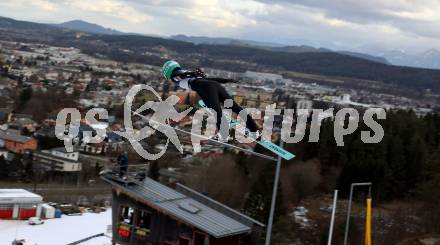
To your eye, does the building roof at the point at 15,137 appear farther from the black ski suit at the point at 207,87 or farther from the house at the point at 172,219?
the black ski suit at the point at 207,87

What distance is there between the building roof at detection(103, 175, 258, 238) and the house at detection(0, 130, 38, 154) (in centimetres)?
4268

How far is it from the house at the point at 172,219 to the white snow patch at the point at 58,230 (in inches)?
277

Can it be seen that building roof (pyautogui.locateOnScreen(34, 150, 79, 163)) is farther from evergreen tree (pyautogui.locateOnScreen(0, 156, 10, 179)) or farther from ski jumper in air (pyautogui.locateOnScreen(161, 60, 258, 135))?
ski jumper in air (pyautogui.locateOnScreen(161, 60, 258, 135))

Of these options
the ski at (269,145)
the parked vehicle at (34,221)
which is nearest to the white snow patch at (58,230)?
the parked vehicle at (34,221)

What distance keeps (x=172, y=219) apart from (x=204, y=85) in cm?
352

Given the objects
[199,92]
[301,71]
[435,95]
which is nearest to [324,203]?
[199,92]

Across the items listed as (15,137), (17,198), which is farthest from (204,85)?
(15,137)

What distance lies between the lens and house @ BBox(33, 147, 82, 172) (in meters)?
45.6

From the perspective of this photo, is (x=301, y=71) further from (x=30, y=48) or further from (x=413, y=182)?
(x=413, y=182)

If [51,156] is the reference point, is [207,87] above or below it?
above

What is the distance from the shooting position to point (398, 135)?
29.2m

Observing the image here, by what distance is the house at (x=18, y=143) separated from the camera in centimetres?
5053

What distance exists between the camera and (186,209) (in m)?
10.3

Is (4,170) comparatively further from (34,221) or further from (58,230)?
(58,230)
